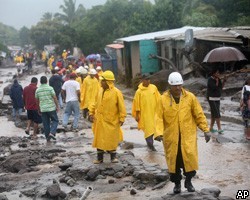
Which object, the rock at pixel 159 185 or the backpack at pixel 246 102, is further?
the backpack at pixel 246 102

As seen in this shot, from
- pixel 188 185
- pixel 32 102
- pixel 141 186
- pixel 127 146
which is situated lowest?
pixel 127 146

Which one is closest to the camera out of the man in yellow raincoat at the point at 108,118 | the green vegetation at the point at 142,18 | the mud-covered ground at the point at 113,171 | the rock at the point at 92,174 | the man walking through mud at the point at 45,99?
the mud-covered ground at the point at 113,171

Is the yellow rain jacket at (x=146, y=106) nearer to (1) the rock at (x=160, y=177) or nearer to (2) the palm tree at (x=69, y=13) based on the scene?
(1) the rock at (x=160, y=177)

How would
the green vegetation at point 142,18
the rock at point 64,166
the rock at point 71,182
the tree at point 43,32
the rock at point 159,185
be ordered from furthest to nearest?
the tree at point 43,32, the green vegetation at point 142,18, the rock at point 64,166, the rock at point 71,182, the rock at point 159,185

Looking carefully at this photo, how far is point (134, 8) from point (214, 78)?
31.2 m

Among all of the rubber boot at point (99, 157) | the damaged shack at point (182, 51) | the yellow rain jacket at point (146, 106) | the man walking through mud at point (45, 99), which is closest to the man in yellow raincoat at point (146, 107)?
the yellow rain jacket at point (146, 106)

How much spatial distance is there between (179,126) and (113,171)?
7.42 feet

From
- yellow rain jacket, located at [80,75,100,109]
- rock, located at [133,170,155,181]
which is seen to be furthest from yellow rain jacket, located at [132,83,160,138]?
yellow rain jacket, located at [80,75,100,109]

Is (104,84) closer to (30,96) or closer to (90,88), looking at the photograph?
(30,96)

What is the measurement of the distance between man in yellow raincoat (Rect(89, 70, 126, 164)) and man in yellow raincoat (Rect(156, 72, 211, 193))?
94.2 inches

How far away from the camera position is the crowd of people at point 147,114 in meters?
6.39

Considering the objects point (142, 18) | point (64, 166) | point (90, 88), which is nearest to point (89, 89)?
point (90, 88)

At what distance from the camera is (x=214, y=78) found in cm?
1190

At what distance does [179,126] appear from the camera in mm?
6367
